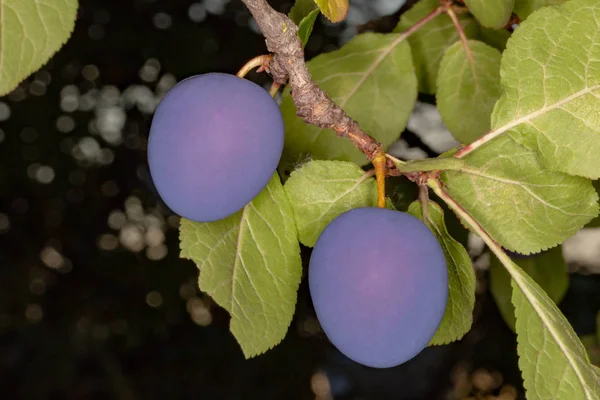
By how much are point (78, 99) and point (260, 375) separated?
1183 mm

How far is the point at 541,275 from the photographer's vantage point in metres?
1.14

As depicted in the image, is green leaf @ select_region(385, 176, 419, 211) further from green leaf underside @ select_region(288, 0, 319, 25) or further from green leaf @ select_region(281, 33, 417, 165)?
green leaf underside @ select_region(288, 0, 319, 25)

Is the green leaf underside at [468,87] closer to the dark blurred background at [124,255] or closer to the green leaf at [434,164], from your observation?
the green leaf at [434,164]

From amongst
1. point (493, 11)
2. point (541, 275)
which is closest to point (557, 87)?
point (493, 11)

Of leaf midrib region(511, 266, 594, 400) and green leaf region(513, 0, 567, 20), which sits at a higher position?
green leaf region(513, 0, 567, 20)

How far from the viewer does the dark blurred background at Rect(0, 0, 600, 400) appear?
1882 mm

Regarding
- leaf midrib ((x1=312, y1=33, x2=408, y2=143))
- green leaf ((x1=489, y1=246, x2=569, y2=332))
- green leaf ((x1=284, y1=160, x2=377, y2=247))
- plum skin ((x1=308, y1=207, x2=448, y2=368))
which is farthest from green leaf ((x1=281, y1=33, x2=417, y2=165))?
green leaf ((x1=489, y1=246, x2=569, y2=332))

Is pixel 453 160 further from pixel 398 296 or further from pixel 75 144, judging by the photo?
pixel 75 144

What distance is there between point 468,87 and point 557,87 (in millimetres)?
249

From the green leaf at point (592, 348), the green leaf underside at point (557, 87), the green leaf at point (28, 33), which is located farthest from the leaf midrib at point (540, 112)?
the green leaf at point (592, 348)

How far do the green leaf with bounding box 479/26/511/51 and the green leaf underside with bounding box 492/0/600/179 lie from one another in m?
0.29

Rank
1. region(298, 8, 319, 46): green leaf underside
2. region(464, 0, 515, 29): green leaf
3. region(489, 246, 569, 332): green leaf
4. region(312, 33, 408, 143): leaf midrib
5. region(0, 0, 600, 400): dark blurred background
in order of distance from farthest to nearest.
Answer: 1. region(0, 0, 600, 400): dark blurred background
2. region(489, 246, 569, 332): green leaf
3. region(312, 33, 408, 143): leaf midrib
4. region(464, 0, 515, 29): green leaf
5. region(298, 8, 319, 46): green leaf underside

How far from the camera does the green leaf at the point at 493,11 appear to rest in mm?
727

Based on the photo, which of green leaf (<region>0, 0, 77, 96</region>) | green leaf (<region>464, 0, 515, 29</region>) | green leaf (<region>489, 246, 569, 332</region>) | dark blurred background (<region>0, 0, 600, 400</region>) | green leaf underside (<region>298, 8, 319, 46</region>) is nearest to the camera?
green leaf (<region>0, 0, 77, 96</region>)
